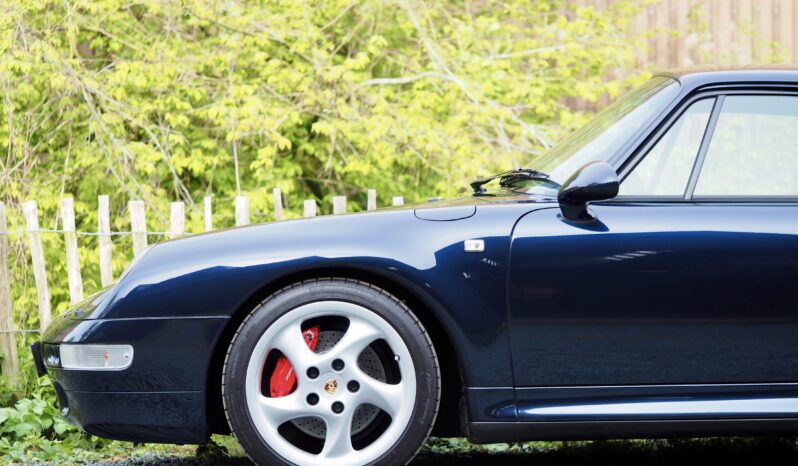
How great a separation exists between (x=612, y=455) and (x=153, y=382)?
1.90 meters

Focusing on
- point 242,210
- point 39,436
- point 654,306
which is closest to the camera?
point 654,306

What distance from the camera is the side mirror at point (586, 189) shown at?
3424mm

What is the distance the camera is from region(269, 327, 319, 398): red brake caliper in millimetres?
3488

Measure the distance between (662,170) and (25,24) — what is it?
6087 mm

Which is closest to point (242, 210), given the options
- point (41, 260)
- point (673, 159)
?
point (41, 260)

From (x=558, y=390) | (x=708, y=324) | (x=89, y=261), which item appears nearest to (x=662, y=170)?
(x=708, y=324)

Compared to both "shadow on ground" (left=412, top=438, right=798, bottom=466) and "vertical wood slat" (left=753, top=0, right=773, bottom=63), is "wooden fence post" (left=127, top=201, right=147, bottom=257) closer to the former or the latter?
"shadow on ground" (left=412, top=438, right=798, bottom=466)

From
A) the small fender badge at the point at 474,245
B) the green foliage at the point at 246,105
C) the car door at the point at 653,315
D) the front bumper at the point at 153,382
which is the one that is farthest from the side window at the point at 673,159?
the green foliage at the point at 246,105

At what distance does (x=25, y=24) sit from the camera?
823 cm

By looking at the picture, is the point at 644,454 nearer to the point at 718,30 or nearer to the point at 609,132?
the point at 609,132

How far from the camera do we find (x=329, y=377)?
3.46 metres

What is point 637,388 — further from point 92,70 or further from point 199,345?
point 92,70

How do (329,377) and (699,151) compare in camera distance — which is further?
(699,151)

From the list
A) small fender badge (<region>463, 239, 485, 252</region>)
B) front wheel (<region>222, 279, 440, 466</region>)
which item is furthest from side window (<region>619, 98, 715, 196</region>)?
front wheel (<region>222, 279, 440, 466</region>)
